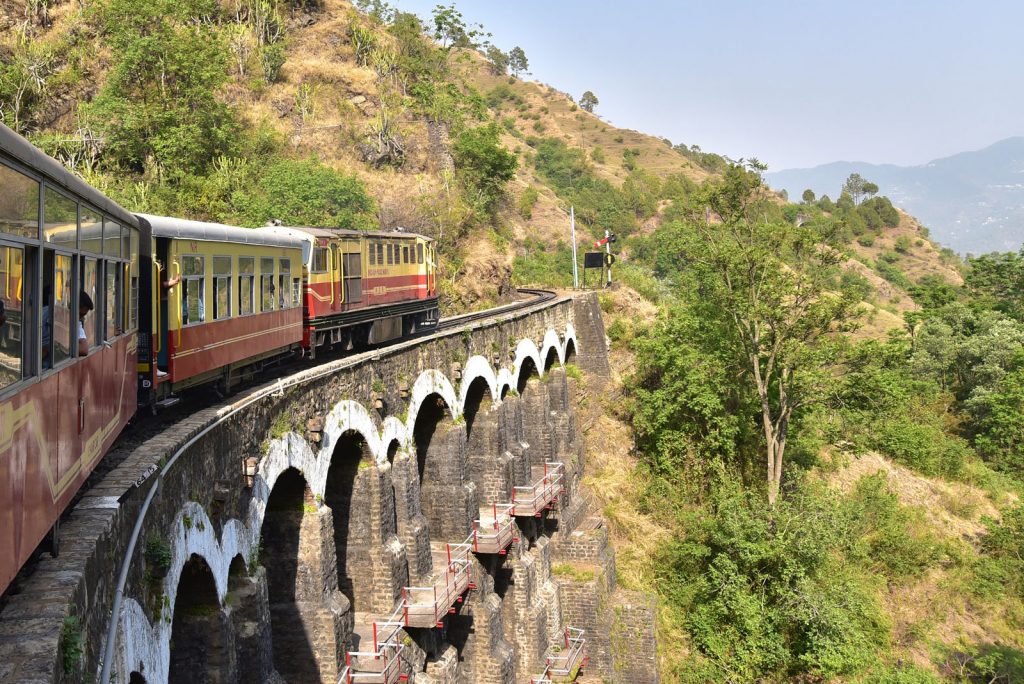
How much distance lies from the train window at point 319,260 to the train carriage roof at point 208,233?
146 cm

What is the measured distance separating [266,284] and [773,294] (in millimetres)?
15973

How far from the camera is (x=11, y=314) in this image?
472 cm

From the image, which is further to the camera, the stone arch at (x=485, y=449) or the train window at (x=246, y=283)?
the stone arch at (x=485, y=449)

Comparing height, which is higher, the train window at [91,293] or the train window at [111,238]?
the train window at [111,238]

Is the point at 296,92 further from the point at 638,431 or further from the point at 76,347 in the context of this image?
the point at 76,347

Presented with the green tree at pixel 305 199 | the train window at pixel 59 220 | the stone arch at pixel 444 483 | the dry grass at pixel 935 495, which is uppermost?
the green tree at pixel 305 199

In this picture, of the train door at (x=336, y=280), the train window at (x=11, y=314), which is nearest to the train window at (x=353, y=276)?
the train door at (x=336, y=280)

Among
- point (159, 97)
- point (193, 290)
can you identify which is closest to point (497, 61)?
point (159, 97)

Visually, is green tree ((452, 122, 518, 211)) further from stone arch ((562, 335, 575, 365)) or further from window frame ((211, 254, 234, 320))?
window frame ((211, 254, 234, 320))

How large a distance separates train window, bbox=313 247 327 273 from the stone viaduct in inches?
98.6

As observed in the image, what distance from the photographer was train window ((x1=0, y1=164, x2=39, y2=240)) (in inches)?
181

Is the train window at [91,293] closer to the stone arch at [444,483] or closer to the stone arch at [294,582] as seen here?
the stone arch at [294,582]

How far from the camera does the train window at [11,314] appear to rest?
14.9 ft


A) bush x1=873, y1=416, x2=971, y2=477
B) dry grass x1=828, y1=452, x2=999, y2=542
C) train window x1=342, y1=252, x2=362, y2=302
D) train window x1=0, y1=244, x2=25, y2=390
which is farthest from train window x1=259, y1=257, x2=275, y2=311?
bush x1=873, y1=416, x2=971, y2=477
